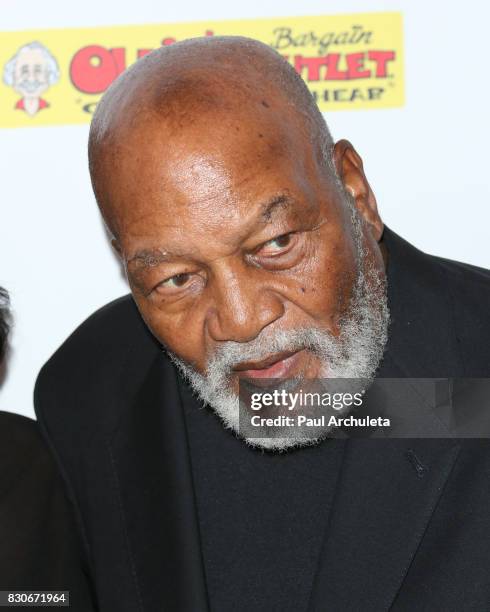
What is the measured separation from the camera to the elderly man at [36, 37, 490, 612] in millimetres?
1593

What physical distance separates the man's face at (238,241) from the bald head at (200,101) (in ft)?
0.03

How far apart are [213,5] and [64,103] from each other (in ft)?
1.36

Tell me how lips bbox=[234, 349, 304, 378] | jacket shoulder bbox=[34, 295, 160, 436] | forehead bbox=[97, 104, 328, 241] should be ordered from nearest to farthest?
forehead bbox=[97, 104, 328, 241]
lips bbox=[234, 349, 304, 378]
jacket shoulder bbox=[34, 295, 160, 436]

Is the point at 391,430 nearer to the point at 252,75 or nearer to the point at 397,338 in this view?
the point at 397,338

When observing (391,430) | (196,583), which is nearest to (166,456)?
(196,583)

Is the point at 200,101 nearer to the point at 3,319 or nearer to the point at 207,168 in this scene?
the point at 207,168

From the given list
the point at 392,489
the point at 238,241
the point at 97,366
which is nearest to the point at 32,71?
the point at 97,366

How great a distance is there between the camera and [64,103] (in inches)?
88.0

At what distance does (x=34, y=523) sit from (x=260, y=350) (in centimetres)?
69

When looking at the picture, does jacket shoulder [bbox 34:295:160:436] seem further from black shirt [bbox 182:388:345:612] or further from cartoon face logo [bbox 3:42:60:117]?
cartoon face logo [bbox 3:42:60:117]

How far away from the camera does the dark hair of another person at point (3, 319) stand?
2230mm

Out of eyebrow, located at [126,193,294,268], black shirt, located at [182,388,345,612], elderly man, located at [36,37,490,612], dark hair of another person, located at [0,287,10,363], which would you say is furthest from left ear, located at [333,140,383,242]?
dark hair of another person, located at [0,287,10,363]

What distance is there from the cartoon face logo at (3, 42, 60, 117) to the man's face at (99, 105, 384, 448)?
2.10 feet

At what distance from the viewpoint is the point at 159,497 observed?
76.4 inches
